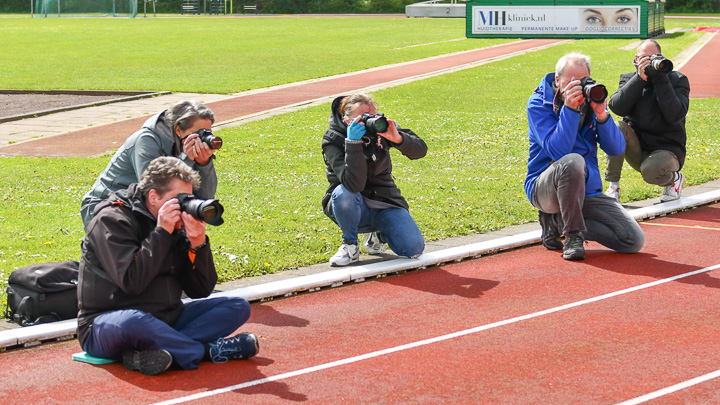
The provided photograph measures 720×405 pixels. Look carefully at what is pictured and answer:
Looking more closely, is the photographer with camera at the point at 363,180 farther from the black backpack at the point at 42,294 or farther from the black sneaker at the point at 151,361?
the black sneaker at the point at 151,361

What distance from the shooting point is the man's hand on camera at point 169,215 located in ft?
18.0

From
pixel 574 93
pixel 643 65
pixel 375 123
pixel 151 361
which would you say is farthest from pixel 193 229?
pixel 643 65

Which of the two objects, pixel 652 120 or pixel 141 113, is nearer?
pixel 652 120

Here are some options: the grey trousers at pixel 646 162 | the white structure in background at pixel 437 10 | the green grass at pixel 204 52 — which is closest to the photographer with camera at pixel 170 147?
the grey trousers at pixel 646 162

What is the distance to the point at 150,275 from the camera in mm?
5594

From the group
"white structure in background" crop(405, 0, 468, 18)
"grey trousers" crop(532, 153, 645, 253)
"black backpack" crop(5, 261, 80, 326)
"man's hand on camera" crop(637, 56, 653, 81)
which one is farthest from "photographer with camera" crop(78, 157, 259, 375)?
"white structure in background" crop(405, 0, 468, 18)

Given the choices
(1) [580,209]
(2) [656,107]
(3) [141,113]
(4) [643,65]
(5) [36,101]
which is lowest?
(1) [580,209]

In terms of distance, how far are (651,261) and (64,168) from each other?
8402 mm

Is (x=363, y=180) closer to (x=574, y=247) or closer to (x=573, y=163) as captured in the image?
(x=573, y=163)

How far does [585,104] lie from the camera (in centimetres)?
857

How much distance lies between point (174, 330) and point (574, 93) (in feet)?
13.0

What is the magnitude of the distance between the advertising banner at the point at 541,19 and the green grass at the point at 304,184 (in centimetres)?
663

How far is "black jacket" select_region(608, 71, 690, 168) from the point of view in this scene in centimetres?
1001

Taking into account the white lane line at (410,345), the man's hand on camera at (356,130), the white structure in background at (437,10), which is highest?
the white structure in background at (437,10)
